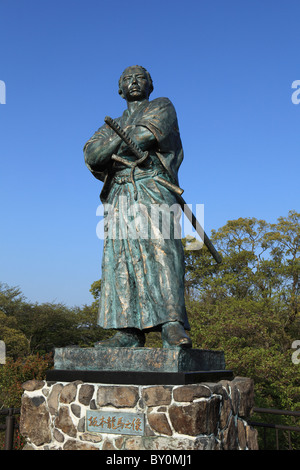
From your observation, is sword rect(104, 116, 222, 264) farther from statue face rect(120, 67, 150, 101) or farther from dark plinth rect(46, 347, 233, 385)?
dark plinth rect(46, 347, 233, 385)

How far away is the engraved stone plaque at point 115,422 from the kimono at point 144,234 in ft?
2.57

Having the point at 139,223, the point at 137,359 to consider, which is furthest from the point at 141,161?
the point at 137,359

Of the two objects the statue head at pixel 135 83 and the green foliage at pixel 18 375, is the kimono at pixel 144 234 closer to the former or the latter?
the statue head at pixel 135 83

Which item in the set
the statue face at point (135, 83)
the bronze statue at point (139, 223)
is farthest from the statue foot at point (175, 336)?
the statue face at point (135, 83)

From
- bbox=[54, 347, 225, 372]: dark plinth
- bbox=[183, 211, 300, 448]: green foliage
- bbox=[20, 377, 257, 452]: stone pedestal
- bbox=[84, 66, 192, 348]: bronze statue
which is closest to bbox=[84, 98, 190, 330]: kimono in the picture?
bbox=[84, 66, 192, 348]: bronze statue

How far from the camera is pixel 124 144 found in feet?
14.1

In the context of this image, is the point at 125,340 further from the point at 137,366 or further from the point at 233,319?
the point at 233,319

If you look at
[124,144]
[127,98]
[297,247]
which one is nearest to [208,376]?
[124,144]

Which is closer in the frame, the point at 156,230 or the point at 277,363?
the point at 156,230

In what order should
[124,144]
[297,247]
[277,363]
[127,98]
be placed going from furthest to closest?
[297,247], [277,363], [127,98], [124,144]

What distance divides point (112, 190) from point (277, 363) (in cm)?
931

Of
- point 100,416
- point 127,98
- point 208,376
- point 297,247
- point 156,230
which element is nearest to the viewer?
point 100,416

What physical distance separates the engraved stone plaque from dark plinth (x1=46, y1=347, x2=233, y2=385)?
24cm
